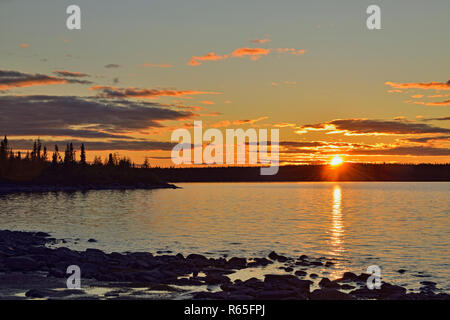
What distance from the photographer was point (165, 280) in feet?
94.8

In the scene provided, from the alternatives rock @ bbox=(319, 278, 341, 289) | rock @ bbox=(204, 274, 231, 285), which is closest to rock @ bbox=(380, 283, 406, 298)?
rock @ bbox=(319, 278, 341, 289)

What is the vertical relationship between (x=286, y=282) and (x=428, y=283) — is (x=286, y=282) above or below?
above

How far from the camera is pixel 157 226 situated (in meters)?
66.5

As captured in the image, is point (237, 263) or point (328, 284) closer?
point (328, 284)

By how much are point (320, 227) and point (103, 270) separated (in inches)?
1678

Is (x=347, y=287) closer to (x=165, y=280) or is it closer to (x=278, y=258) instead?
(x=278, y=258)

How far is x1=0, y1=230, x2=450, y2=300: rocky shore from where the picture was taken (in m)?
25.0

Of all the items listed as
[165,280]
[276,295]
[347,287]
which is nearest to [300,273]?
[347,287]

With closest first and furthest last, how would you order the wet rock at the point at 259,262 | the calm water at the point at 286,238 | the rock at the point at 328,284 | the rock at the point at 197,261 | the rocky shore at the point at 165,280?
the rocky shore at the point at 165,280 < the rock at the point at 328,284 < the rock at the point at 197,261 < the wet rock at the point at 259,262 < the calm water at the point at 286,238

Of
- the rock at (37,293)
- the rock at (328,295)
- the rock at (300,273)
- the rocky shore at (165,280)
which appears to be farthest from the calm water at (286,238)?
the rock at (37,293)

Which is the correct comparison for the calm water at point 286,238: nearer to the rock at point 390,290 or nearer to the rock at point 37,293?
the rock at point 390,290

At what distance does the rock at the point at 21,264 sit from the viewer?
30888mm

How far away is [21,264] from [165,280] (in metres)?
9.78
